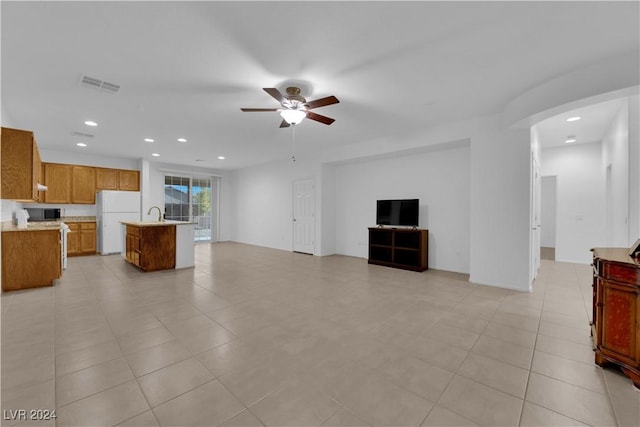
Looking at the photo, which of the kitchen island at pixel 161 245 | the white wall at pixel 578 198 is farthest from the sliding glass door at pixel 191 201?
the white wall at pixel 578 198

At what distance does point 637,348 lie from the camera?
1.89 m

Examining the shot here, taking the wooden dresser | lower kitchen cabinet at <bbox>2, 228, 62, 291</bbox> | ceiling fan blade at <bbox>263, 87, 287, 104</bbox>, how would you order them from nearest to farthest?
the wooden dresser < ceiling fan blade at <bbox>263, 87, 287, 104</bbox> < lower kitchen cabinet at <bbox>2, 228, 62, 291</bbox>

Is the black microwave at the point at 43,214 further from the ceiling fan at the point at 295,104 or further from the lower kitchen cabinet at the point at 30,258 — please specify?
the ceiling fan at the point at 295,104

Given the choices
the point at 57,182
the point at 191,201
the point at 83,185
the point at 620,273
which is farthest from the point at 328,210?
the point at 57,182

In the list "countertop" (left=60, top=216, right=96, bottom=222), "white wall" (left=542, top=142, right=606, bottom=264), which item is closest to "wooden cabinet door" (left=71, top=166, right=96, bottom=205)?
"countertop" (left=60, top=216, right=96, bottom=222)

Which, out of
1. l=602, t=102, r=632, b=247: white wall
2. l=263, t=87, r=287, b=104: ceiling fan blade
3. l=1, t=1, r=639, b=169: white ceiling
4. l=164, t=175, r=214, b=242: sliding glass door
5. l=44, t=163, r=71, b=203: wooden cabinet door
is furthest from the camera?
l=164, t=175, r=214, b=242: sliding glass door

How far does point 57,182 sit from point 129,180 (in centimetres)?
148

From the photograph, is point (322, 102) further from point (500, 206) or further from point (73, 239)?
point (73, 239)

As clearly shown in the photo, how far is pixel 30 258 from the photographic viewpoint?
3967 millimetres

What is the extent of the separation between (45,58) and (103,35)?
0.92m

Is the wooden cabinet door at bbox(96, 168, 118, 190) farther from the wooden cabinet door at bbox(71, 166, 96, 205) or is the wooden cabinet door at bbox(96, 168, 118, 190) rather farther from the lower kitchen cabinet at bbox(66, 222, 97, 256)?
the lower kitchen cabinet at bbox(66, 222, 97, 256)

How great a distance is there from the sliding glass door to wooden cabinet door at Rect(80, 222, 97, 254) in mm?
1938

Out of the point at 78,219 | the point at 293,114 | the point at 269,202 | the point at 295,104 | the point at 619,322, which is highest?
the point at 295,104

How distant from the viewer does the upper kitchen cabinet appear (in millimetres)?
3510
